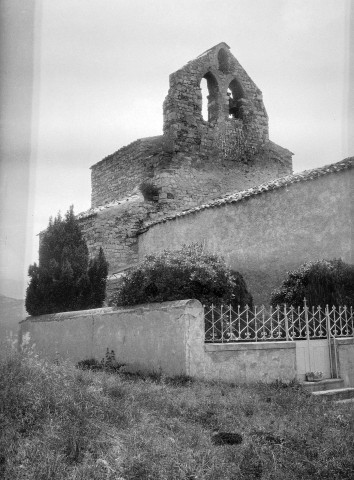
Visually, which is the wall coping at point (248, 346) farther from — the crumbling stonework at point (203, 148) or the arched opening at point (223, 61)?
the arched opening at point (223, 61)

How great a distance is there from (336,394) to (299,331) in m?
1.23

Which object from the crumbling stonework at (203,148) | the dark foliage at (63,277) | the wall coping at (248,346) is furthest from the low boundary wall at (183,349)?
the crumbling stonework at (203,148)

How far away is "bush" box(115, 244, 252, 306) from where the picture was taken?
29.8ft

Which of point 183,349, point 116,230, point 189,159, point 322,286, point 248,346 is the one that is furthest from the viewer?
point 189,159

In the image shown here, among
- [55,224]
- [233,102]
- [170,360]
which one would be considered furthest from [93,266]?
[233,102]

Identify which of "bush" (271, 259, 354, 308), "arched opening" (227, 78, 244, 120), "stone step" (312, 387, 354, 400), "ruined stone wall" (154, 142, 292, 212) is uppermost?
"arched opening" (227, 78, 244, 120)

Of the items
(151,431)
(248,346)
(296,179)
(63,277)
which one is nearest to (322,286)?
(248,346)

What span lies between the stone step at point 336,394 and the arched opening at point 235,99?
55.3ft

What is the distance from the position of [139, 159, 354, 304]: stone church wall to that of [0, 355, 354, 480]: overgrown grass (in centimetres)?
660

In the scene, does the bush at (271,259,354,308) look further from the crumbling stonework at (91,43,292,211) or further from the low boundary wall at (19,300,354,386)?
the crumbling stonework at (91,43,292,211)

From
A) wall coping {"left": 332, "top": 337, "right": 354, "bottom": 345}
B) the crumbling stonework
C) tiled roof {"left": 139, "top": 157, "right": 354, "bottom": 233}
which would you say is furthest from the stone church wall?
the crumbling stonework

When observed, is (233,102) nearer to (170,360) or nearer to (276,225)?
(276,225)

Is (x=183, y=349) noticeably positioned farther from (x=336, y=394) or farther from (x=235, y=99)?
(x=235, y=99)

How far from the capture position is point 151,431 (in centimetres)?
516
